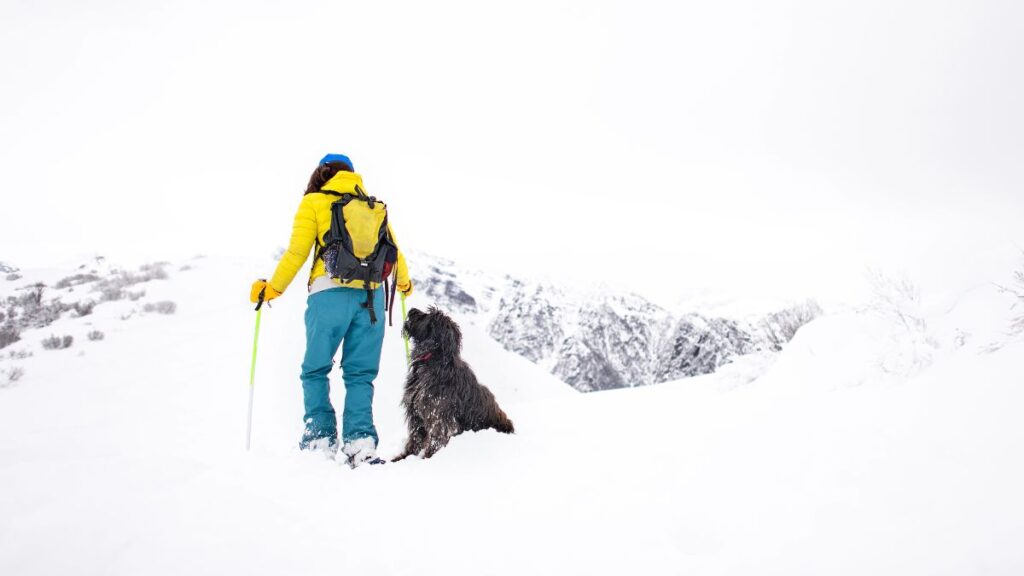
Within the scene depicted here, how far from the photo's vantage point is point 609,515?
1887 millimetres

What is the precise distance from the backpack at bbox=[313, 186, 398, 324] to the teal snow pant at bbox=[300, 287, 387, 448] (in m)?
0.11

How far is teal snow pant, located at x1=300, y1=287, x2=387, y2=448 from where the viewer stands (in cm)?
317

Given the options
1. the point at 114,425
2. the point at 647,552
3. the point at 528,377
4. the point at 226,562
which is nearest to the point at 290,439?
A: the point at 114,425

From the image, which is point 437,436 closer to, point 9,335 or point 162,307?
point 162,307

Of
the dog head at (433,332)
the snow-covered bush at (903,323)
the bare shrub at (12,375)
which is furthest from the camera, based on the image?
the bare shrub at (12,375)

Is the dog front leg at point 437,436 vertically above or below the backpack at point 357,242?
below

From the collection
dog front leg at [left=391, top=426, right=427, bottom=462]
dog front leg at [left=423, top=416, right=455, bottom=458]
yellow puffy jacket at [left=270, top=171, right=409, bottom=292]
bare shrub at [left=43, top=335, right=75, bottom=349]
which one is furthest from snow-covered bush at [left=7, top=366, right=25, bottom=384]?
dog front leg at [left=423, top=416, right=455, bottom=458]

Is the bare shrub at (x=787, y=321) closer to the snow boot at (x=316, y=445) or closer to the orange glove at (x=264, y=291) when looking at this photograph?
the snow boot at (x=316, y=445)

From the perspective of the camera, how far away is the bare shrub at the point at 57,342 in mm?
5574

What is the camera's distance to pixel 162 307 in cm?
721

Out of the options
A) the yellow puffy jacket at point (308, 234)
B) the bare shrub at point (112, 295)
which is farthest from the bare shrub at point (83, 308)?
the yellow puffy jacket at point (308, 234)

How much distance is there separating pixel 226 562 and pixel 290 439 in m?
2.58

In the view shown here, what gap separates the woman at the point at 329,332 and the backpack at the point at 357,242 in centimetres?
5

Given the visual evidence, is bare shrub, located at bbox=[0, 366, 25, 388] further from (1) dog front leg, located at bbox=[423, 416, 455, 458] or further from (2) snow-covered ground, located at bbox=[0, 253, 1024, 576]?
(1) dog front leg, located at bbox=[423, 416, 455, 458]
